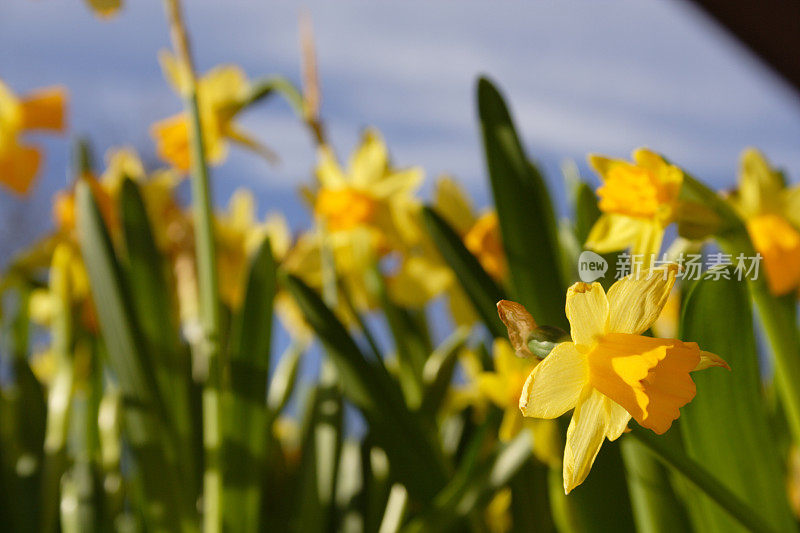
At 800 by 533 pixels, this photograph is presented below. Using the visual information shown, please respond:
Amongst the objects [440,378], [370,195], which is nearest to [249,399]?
[440,378]

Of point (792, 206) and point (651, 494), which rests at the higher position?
point (792, 206)

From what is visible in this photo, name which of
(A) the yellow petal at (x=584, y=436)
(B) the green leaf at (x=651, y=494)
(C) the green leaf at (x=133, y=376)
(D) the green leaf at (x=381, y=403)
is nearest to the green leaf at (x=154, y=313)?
(C) the green leaf at (x=133, y=376)

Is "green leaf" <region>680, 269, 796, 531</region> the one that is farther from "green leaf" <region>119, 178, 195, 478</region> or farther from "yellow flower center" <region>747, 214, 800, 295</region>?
"green leaf" <region>119, 178, 195, 478</region>

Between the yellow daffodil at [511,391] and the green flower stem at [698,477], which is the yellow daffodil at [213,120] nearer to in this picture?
the yellow daffodil at [511,391]

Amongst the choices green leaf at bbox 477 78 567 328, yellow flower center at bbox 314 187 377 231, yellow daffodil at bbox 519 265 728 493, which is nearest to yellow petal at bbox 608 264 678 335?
yellow daffodil at bbox 519 265 728 493

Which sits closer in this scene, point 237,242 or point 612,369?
point 612,369

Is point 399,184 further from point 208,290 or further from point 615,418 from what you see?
point 615,418

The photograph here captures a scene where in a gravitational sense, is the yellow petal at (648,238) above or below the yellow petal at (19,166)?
above
